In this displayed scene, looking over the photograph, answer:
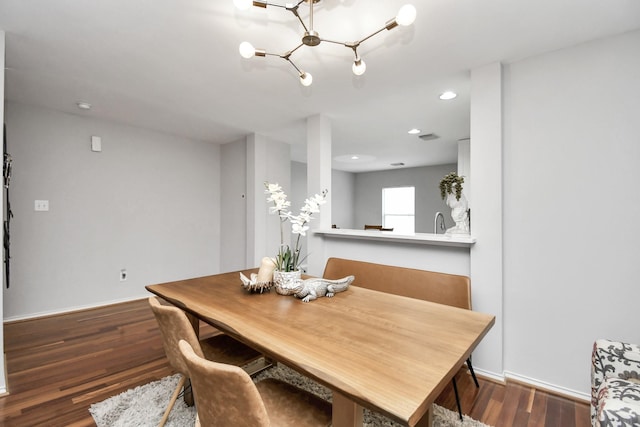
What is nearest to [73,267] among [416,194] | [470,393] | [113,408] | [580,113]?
[113,408]

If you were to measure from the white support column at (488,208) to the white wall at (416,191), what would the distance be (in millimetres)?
4682

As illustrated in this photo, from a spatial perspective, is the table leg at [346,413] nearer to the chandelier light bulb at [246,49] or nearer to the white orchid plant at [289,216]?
the white orchid plant at [289,216]

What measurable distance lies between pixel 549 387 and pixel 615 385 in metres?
1.15

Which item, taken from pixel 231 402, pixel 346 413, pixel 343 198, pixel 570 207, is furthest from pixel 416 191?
pixel 231 402

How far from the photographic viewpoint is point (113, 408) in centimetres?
174

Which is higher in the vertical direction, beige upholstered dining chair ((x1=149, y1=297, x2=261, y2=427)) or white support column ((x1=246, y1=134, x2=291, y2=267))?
white support column ((x1=246, y1=134, x2=291, y2=267))

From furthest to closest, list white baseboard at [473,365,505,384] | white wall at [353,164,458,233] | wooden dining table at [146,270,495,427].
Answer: white wall at [353,164,458,233] < white baseboard at [473,365,505,384] < wooden dining table at [146,270,495,427]

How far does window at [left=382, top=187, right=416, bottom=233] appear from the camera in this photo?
7398 mm

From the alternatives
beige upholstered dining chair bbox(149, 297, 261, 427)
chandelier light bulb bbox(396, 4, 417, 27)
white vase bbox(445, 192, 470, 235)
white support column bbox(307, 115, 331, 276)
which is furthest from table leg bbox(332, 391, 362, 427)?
white support column bbox(307, 115, 331, 276)

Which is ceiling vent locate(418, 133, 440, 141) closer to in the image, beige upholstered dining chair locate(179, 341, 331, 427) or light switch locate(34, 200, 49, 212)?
beige upholstered dining chair locate(179, 341, 331, 427)

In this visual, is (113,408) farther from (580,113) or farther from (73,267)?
(580,113)

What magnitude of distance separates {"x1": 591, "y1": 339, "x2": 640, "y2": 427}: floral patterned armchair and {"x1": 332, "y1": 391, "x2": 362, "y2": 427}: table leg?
2.34 feet

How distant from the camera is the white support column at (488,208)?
2.10 m

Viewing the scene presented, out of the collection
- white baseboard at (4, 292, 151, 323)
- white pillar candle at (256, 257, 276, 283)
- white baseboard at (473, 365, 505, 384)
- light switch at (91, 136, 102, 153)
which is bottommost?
white baseboard at (473, 365, 505, 384)
